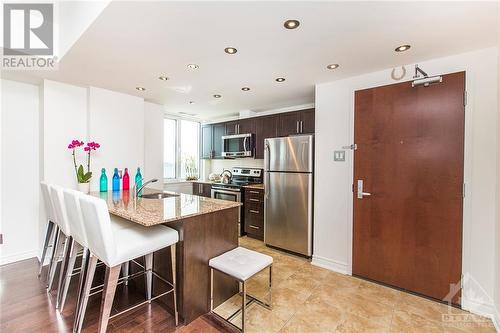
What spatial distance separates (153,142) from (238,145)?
5.13 ft

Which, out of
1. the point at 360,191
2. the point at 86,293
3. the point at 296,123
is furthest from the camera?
the point at 296,123

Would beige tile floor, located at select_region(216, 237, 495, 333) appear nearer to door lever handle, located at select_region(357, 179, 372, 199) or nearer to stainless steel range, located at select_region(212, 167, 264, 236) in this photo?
door lever handle, located at select_region(357, 179, 372, 199)

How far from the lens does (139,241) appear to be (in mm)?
1667

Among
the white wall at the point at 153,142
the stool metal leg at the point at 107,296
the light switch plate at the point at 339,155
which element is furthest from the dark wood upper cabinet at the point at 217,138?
the stool metal leg at the point at 107,296

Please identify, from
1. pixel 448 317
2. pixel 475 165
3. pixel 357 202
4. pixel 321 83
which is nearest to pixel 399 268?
pixel 448 317

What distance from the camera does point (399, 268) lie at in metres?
2.37

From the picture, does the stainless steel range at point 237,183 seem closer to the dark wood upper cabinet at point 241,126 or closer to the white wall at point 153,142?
the dark wood upper cabinet at point 241,126

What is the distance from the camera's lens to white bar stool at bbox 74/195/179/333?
4.79ft

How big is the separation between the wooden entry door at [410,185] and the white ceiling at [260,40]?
45 centimetres

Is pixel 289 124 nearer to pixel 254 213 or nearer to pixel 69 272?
pixel 254 213

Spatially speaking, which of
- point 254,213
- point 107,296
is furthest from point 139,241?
point 254,213

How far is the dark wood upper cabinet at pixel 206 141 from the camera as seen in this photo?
16.6ft

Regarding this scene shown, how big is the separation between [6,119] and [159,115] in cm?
193

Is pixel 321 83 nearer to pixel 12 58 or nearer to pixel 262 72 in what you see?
pixel 262 72
